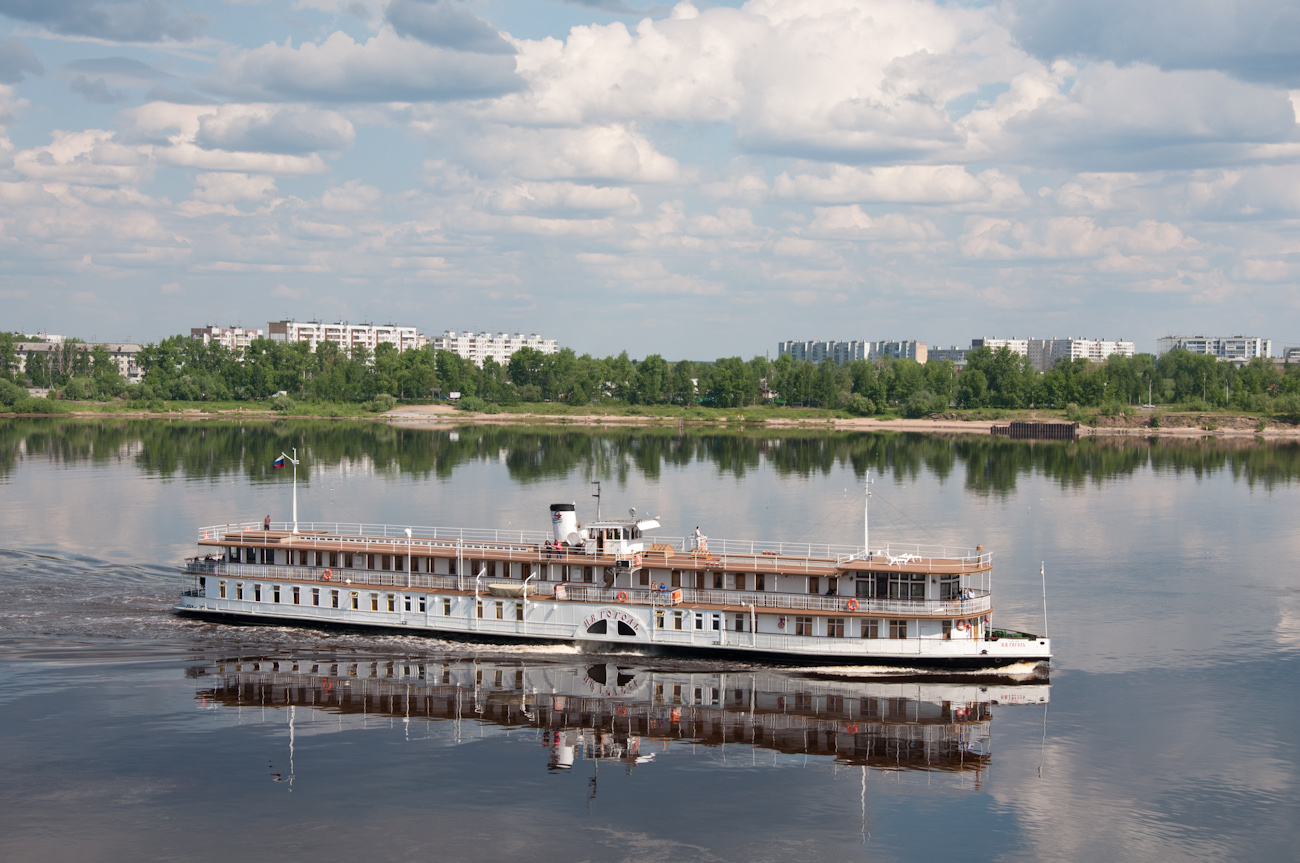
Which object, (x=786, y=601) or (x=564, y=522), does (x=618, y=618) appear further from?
(x=786, y=601)

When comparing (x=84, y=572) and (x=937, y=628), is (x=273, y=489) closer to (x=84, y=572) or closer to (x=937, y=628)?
(x=84, y=572)

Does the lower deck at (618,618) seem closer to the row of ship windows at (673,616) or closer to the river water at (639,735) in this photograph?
the row of ship windows at (673,616)

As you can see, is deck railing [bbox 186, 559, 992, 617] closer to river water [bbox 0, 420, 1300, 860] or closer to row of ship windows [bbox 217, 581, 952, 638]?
row of ship windows [bbox 217, 581, 952, 638]

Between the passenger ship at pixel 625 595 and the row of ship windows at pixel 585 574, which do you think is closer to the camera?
the passenger ship at pixel 625 595

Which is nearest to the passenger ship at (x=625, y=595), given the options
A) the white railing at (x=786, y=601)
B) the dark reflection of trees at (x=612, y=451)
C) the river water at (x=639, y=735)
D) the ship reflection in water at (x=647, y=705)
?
the white railing at (x=786, y=601)

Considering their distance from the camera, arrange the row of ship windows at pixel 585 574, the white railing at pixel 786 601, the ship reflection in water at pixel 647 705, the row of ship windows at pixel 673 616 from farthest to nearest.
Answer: the row of ship windows at pixel 673 616 < the row of ship windows at pixel 585 574 < the white railing at pixel 786 601 < the ship reflection in water at pixel 647 705

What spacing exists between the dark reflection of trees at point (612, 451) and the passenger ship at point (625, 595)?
55.1 meters

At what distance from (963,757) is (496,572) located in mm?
21246

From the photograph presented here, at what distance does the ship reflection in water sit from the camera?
36094 millimetres

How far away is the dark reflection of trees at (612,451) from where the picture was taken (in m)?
117

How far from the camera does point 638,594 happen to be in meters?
45.8

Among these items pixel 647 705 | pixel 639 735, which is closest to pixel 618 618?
pixel 647 705

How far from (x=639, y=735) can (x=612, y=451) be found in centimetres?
10518

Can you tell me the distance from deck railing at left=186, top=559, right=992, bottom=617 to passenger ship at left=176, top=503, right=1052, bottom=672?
0.06 m
